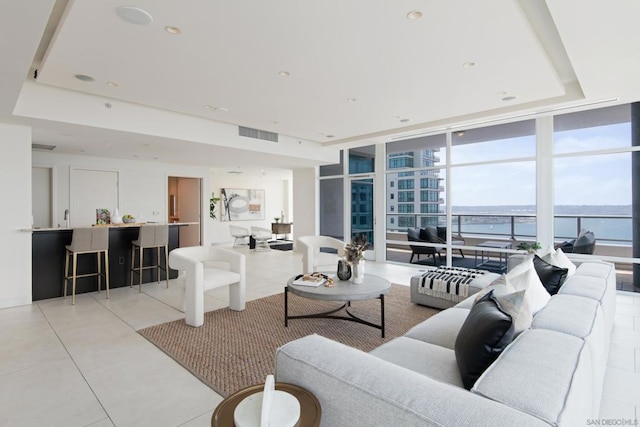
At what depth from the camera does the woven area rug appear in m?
2.63

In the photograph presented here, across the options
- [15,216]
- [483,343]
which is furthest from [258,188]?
[483,343]

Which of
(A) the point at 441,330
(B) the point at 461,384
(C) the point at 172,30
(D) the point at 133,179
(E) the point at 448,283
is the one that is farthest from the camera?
(D) the point at 133,179

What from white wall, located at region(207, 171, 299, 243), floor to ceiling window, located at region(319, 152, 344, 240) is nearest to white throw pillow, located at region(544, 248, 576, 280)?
floor to ceiling window, located at region(319, 152, 344, 240)

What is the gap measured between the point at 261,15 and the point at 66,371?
322 centimetres

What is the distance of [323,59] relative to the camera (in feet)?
10.8

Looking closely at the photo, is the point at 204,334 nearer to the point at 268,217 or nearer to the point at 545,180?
the point at 545,180

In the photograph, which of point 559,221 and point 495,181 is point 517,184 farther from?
point 559,221

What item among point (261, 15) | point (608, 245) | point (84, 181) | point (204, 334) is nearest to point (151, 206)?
point (84, 181)

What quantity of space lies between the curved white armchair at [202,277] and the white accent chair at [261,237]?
16.7 ft

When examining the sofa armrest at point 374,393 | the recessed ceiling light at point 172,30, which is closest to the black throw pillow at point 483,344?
the sofa armrest at point 374,393

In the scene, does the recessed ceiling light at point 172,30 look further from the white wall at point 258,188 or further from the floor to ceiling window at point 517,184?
the white wall at point 258,188

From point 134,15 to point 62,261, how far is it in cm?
399

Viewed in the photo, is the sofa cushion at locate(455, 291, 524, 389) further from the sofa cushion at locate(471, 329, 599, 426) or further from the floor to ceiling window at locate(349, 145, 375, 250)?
the floor to ceiling window at locate(349, 145, 375, 250)

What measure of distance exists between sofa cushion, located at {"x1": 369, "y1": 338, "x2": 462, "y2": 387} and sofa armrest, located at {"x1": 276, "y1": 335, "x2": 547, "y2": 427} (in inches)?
23.2
